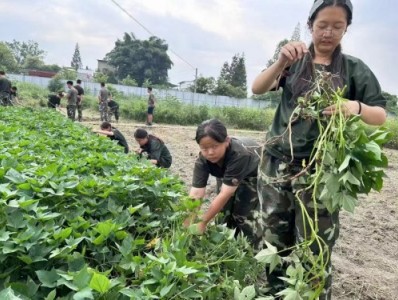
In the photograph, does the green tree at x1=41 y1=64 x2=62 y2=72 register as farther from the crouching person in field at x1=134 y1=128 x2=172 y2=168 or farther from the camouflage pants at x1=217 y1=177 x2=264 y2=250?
the camouflage pants at x1=217 y1=177 x2=264 y2=250

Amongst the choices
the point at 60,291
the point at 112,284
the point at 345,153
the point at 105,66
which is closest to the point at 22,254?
the point at 60,291

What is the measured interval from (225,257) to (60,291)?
33.8 inches

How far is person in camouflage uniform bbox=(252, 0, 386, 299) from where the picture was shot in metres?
1.95

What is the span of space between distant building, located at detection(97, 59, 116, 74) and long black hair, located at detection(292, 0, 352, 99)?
56.9m

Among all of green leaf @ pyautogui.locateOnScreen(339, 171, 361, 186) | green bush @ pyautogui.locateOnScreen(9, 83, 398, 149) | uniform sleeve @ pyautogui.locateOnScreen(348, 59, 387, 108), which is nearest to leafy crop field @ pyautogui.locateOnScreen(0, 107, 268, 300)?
green leaf @ pyautogui.locateOnScreen(339, 171, 361, 186)

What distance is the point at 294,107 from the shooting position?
211cm

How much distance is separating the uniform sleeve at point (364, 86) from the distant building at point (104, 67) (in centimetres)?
5692

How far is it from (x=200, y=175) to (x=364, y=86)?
133 cm

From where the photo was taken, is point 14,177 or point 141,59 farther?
point 141,59

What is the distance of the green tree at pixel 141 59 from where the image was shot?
55125 mm

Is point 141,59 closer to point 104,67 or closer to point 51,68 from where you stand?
point 104,67

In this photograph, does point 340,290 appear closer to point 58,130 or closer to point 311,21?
point 311,21

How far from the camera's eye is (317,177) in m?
1.60

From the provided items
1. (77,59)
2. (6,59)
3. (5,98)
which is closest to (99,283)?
(5,98)
